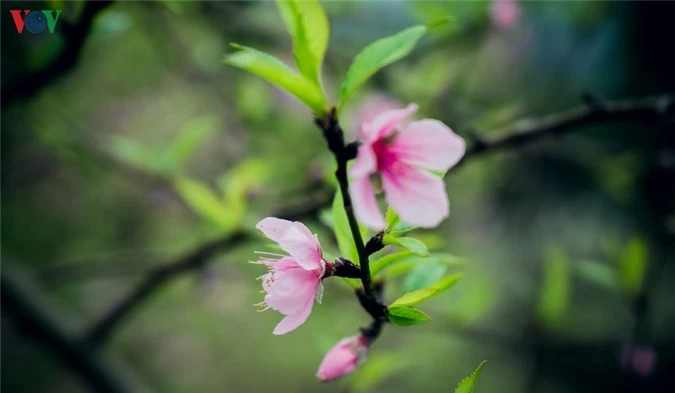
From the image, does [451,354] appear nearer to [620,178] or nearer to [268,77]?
[620,178]

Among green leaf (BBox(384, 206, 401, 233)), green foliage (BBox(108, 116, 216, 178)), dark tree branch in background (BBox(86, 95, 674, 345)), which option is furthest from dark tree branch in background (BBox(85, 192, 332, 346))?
green leaf (BBox(384, 206, 401, 233))

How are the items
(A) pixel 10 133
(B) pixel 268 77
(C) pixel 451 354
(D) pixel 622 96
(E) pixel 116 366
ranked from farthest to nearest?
(C) pixel 451 354
(D) pixel 622 96
(A) pixel 10 133
(E) pixel 116 366
(B) pixel 268 77

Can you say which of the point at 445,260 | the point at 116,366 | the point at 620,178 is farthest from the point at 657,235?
the point at 116,366

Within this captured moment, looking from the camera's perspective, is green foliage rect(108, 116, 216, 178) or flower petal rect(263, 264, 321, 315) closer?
flower petal rect(263, 264, 321, 315)

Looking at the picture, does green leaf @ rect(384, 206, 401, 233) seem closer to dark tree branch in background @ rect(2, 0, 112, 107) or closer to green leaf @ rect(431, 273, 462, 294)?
green leaf @ rect(431, 273, 462, 294)

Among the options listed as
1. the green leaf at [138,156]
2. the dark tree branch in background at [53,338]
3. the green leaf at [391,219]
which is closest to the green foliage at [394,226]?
the green leaf at [391,219]
